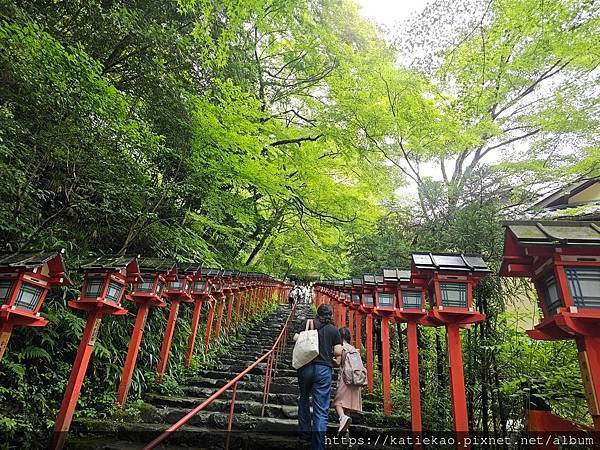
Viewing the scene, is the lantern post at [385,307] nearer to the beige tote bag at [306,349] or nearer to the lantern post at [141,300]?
the beige tote bag at [306,349]

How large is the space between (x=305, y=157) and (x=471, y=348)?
670 cm

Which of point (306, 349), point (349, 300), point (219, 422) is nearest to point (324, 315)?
point (306, 349)

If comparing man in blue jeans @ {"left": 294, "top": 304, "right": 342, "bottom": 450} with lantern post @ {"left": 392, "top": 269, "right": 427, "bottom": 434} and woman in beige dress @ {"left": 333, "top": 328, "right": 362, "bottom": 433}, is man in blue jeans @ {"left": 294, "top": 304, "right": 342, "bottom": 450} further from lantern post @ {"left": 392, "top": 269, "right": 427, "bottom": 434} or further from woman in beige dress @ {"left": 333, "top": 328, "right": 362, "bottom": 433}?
lantern post @ {"left": 392, "top": 269, "right": 427, "bottom": 434}

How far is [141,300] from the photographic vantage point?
5.81 meters

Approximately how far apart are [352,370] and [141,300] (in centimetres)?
385

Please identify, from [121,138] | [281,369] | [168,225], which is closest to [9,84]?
[121,138]

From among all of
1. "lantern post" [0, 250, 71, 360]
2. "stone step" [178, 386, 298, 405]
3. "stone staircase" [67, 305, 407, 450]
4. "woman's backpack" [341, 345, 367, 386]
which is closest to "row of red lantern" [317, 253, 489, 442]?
"woman's backpack" [341, 345, 367, 386]

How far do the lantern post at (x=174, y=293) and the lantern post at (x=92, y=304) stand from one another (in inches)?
68.8

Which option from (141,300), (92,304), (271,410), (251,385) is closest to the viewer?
(92,304)

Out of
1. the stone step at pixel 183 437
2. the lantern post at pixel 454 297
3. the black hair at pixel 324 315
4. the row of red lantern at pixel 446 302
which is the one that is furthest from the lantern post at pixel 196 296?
the lantern post at pixel 454 297

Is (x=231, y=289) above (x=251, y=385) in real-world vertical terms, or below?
above

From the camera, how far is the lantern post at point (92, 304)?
13.2 feet

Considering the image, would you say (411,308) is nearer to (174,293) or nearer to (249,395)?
(249,395)

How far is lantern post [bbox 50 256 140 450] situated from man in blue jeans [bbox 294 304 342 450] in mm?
2804
